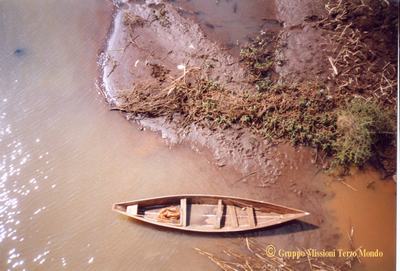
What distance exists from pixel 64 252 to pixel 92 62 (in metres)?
3.42

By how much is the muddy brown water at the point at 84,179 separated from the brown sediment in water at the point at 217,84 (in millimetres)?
188

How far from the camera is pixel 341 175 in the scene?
5848mm

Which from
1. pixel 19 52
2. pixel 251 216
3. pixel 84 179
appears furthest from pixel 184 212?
pixel 19 52

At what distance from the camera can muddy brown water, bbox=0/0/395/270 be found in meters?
5.32

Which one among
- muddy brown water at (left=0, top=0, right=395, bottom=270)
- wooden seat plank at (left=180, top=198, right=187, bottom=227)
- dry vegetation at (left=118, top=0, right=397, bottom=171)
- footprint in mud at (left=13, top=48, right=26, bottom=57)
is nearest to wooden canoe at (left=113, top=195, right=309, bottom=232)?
wooden seat plank at (left=180, top=198, right=187, bottom=227)

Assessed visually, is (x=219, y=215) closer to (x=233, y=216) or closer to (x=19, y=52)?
(x=233, y=216)

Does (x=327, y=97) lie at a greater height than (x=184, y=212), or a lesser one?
greater

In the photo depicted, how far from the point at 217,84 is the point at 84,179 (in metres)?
2.76

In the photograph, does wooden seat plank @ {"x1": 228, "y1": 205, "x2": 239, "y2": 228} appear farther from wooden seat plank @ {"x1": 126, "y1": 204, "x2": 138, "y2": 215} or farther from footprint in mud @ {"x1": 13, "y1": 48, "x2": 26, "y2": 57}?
footprint in mud @ {"x1": 13, "y1": 48, "x2": 26, "y2": 57}

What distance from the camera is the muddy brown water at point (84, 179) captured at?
5.32 m

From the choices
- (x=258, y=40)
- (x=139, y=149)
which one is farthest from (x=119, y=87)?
(x=258, y=40)

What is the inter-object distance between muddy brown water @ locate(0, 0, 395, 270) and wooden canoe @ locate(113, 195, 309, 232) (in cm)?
20

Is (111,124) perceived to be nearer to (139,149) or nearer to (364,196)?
(139,149)

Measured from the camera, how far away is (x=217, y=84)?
642 cm
